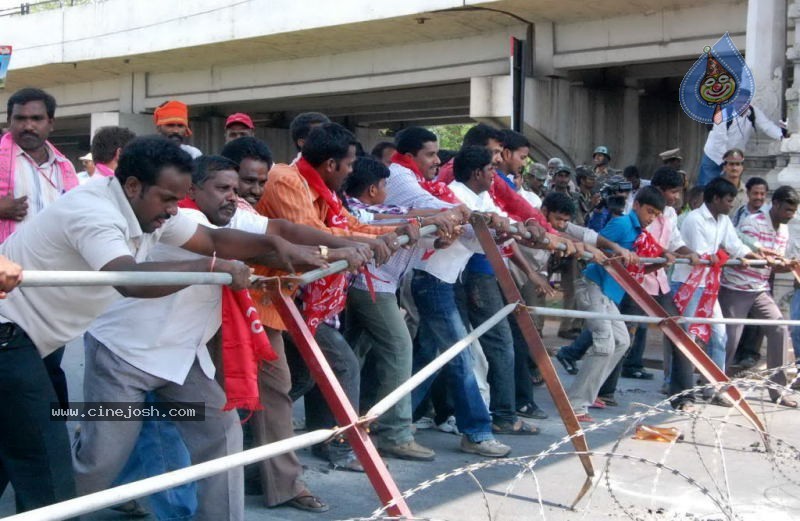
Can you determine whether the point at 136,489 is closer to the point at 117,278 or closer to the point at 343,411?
the point at 117,278

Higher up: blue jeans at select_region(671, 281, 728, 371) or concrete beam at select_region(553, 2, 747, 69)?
concrete beam at select_region(553, 2, 747, 69)

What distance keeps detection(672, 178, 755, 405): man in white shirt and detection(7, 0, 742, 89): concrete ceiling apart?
6718mm

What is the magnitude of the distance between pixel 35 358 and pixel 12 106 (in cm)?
215

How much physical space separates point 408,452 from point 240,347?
2350mm

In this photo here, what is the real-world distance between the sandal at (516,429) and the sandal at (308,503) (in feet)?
7.13

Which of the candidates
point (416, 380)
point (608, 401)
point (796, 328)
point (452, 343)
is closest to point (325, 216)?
point (452, 343)

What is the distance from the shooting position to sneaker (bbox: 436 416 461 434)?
7.12 m

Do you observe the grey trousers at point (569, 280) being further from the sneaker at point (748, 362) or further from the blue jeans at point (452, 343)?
the blue jeans at point (452, 343)

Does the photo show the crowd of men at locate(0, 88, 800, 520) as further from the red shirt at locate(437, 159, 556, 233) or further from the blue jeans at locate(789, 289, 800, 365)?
the blue jeans at locate(789, 289, 800, 365)

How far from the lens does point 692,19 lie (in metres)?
14.9

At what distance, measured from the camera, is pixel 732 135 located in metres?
11.8

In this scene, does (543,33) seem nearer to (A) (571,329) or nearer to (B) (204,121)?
(A) (571,329)

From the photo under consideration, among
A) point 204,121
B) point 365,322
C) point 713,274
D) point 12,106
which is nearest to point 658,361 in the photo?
point 713,274

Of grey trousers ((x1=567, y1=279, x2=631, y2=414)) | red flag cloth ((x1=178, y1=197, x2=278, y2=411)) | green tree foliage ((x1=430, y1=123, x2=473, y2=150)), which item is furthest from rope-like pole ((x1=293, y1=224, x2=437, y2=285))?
green tree foliage ((x1=430, y1=123, x2=473, y2=150))
